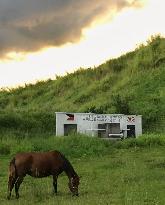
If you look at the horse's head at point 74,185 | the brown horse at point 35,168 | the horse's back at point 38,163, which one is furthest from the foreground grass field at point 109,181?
the horse's back at point 38,163

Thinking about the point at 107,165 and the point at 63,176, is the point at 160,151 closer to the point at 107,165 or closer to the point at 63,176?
the point at 107,165

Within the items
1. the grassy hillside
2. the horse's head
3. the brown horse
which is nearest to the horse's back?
the brown horse

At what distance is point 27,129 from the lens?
3559cm

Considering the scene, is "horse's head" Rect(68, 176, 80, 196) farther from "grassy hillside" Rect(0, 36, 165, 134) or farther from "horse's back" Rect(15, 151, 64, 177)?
"grassy hillside" Rect(0, 36, 165, 134)

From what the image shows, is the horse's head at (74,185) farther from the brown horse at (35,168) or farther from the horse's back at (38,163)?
the horse's back at (38,163)

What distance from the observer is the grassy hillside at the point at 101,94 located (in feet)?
124

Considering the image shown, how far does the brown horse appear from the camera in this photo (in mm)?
15328

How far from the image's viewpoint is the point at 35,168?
15.4 metres

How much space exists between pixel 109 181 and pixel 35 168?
154 inches

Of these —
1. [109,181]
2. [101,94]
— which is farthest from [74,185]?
[101,94]

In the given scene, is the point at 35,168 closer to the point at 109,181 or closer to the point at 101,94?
the point at 109,181

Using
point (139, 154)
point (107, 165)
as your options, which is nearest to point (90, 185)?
point (107, 165)

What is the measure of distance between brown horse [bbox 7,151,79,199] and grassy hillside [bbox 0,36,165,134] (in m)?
18.9

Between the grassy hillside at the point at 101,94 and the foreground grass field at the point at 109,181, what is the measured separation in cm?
939
